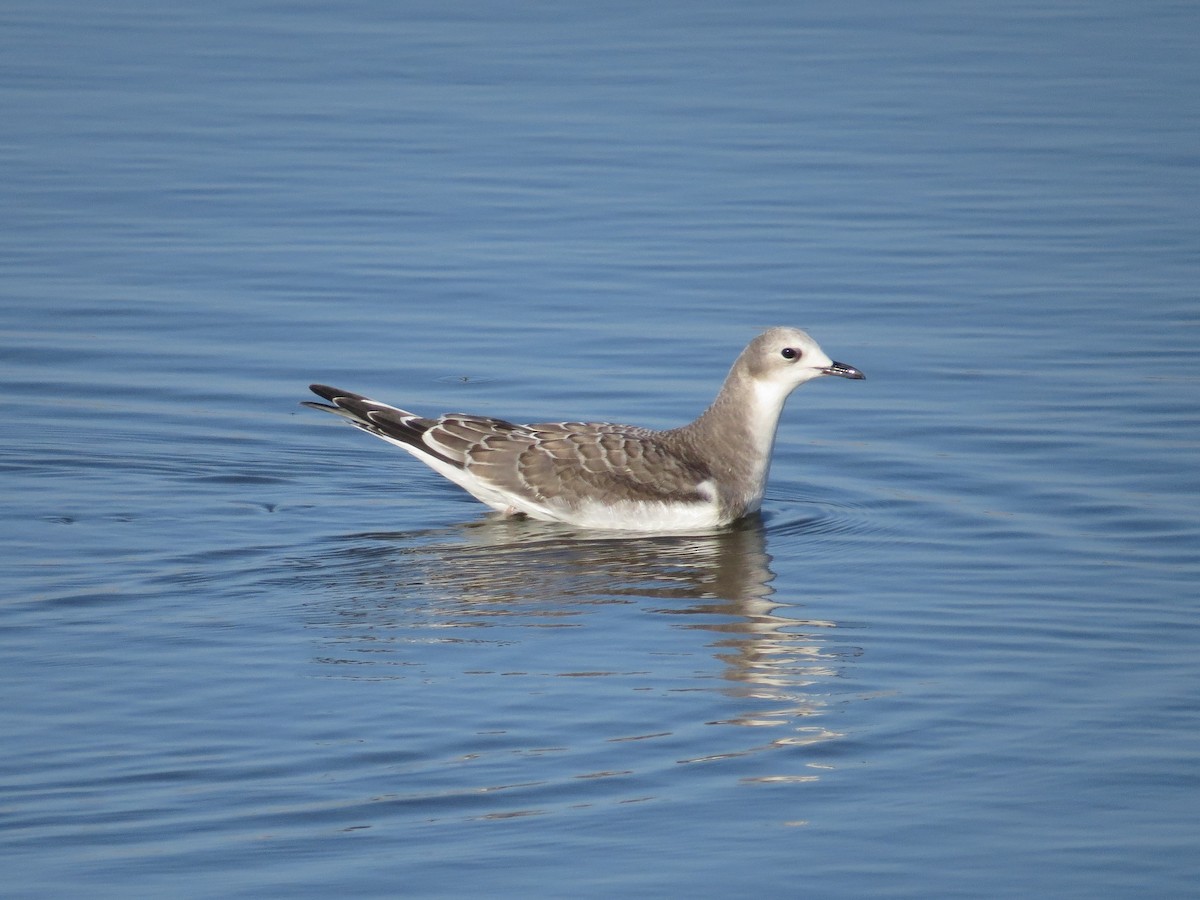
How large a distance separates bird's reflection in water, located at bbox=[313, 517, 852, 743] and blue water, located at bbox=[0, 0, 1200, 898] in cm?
5

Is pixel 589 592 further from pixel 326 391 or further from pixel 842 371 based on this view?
pixel 326 391

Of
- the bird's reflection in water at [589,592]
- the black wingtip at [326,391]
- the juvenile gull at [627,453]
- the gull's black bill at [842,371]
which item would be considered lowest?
the bird's reflection in water at [589,592]

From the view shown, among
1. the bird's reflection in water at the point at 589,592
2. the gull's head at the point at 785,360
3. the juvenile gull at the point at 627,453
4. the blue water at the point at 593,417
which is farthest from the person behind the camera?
the gull's head at the point at 785,360

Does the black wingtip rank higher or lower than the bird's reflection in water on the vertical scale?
higher

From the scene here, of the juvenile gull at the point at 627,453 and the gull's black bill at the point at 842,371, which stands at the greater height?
the gull's black bill at the point at 842,371

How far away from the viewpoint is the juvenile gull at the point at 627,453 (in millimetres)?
12422

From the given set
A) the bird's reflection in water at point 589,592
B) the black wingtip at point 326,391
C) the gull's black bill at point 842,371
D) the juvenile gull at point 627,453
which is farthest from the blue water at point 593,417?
the gull's black bill at point 842,371

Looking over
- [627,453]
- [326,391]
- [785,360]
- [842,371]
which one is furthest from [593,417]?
[842,371]

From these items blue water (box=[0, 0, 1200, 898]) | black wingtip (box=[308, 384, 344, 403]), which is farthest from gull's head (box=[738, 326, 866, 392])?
black wingtip (box=[308, 384, 344, 403])

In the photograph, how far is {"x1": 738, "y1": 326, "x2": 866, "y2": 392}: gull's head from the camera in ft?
41.4

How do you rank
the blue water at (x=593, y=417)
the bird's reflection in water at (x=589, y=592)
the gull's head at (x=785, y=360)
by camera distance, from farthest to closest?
1. the gull's head at (x=785, y=360)
2. the bird's reflection in water at (x=589, y=592)
3. the blue water at (x=593, y=417)

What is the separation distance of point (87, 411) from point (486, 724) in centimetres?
607

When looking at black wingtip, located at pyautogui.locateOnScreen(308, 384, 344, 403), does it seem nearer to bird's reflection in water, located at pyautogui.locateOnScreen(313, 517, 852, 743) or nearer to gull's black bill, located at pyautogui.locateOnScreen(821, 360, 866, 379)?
bird's reflection in water, located at pyautogui.locateOnScreen(313, 517, 852, 743)

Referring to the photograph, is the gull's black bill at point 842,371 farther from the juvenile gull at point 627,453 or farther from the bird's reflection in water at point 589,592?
the bird's reflection in water at point 589,592
